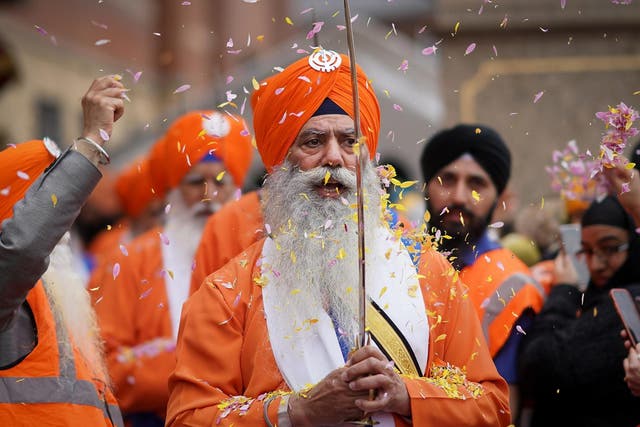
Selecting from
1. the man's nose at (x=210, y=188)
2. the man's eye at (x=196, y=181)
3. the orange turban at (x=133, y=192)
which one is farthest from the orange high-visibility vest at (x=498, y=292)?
the orange turban at (x=133, y=192)

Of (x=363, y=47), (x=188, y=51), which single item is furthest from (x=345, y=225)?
(x=188, y=51)

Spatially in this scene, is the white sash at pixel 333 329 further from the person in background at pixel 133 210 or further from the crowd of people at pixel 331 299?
the person in background at pixel 133 210

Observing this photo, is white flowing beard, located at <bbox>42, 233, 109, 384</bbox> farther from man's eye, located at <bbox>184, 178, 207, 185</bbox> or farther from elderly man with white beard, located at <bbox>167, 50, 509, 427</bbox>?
man's eye, located at <bbox>184, 178, 207, 185</bbox>

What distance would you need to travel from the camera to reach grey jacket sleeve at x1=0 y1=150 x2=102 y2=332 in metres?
3.21

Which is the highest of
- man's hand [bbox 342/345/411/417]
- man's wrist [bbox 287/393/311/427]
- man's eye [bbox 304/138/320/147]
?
man's eye [bbox 304/138/320/147]

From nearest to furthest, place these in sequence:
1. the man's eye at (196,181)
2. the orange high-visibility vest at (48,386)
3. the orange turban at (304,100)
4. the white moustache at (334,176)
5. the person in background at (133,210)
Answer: the orange high-visibility vest at (48,386) < the white moustache at (334,176) < the orange turban at (304,100) < the man's eye at (196,181) < the person in background at (133,210)

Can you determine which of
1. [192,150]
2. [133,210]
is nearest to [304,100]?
[192,150]

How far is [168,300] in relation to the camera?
5.82m

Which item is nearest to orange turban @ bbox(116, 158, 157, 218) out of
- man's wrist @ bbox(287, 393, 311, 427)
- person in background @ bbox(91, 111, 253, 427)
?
person in background @ bbox(91, 111, 253, 427)

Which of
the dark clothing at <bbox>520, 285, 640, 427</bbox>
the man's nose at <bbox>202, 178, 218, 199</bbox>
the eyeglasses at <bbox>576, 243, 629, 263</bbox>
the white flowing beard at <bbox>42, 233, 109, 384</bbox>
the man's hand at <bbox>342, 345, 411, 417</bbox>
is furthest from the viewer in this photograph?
the man's nose at <bbox>202, 178, 218, 199</bbox>

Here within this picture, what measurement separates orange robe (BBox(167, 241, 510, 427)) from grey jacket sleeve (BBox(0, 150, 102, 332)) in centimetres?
58

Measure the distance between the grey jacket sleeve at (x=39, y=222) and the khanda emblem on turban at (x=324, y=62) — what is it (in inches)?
38.9

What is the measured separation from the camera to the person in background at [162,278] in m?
5.64

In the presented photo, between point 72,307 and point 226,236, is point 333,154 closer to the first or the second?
point 72,307
